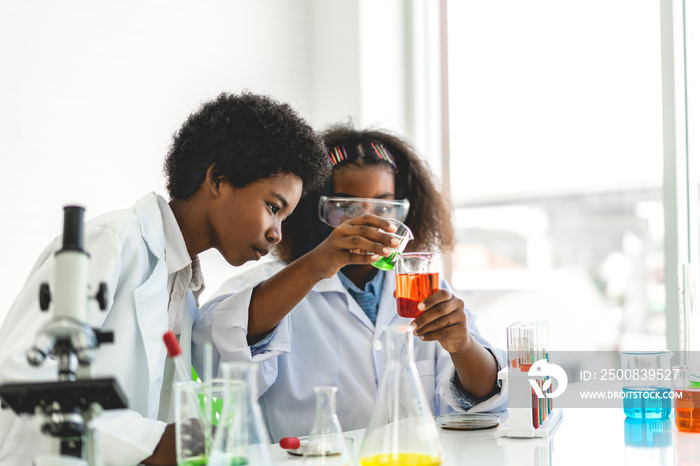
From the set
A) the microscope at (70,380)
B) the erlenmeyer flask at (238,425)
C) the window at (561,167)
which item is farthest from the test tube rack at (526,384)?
the window at (561,167)

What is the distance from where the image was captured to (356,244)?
1.62m

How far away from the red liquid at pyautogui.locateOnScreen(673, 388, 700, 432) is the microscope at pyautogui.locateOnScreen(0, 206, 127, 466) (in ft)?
4.23

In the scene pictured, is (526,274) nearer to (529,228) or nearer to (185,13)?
(529,228)

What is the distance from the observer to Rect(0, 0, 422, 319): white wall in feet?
8.59

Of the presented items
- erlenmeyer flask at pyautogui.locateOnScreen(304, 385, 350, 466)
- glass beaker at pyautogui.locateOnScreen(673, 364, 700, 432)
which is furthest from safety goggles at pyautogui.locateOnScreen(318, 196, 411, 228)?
erlenmeyer flask at pyautogui.locateOnScreen(304, 385, 350, 466)

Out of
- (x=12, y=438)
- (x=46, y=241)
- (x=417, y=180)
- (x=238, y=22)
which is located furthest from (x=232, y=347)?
(x=238, y=22)

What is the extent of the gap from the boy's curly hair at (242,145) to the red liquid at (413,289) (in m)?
0.40

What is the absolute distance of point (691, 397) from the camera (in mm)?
1564

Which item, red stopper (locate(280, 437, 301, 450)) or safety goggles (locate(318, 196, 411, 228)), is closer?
red stopper (locate(280, 437, 301, 450))

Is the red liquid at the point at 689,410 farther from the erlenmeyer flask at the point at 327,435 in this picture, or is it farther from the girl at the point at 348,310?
the erlenmeyer flask at the point at 327,435

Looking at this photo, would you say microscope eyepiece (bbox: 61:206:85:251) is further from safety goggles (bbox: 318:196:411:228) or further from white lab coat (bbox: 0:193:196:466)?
safety goggles (bbox: 318:196:411:228)

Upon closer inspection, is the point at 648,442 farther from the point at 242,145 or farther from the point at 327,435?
the point at 242,145

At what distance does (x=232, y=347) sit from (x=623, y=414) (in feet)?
3.41

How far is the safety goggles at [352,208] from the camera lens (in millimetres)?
2061
